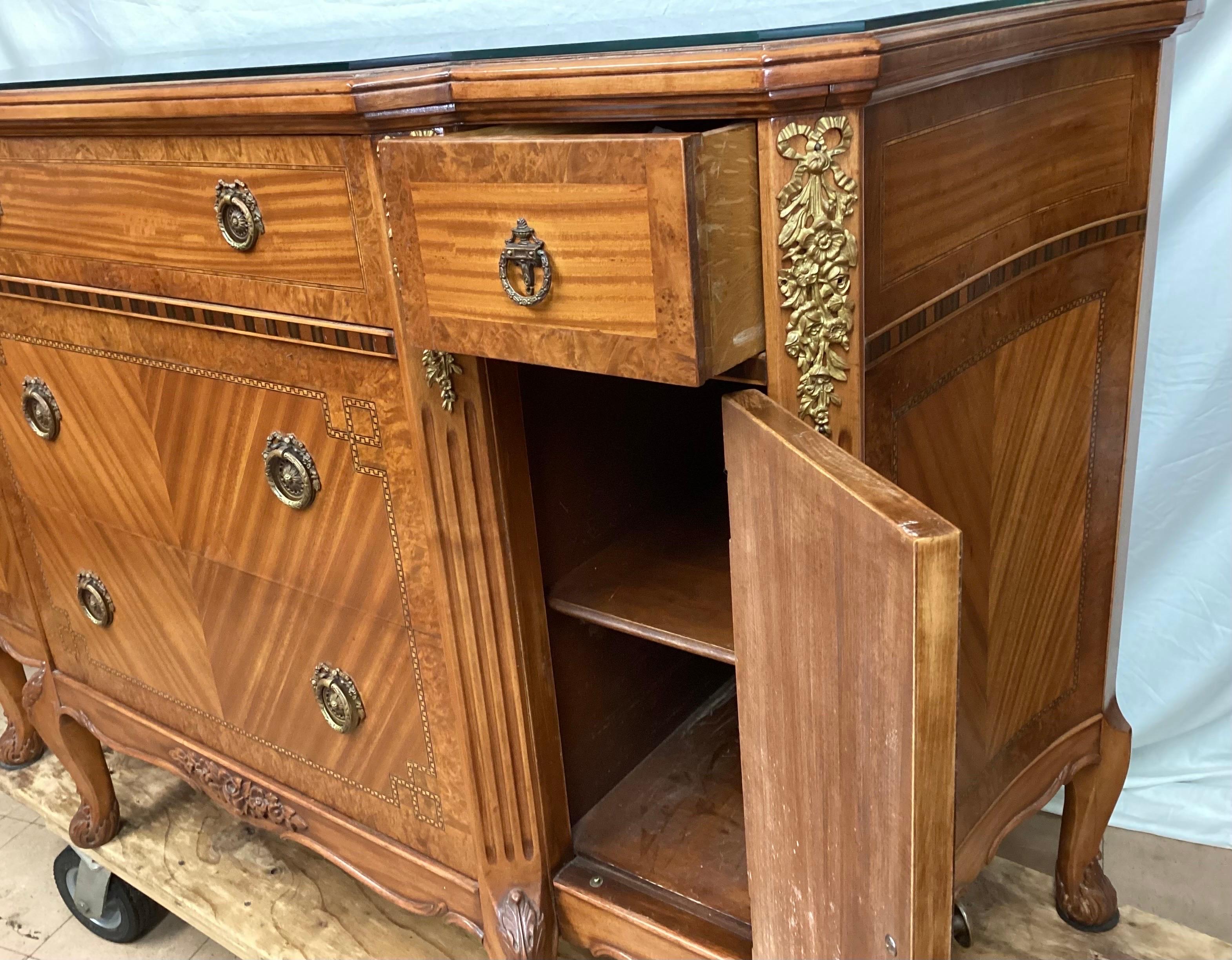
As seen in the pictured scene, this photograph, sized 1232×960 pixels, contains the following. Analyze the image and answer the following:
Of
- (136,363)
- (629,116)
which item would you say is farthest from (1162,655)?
(136,363)

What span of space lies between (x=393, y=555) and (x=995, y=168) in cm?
55

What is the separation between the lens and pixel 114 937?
1.53m

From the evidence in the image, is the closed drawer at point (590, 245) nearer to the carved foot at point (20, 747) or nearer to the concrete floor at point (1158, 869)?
the concrete floor at point (1158, 869)

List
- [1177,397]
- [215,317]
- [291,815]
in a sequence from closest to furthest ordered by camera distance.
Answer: [215,317] → [291,815] → [1177,397]

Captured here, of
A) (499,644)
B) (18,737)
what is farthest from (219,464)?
(18,737)

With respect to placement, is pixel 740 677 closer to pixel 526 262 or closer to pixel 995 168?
pixel 526 262

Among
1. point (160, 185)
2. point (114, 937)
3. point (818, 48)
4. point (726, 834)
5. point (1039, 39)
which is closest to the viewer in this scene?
point (818, 48)

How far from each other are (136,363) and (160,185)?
0.65 ft

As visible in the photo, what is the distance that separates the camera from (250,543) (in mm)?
1050

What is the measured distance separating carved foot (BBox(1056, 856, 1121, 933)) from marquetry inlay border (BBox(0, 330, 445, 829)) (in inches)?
27.4

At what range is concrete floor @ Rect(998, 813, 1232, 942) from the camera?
138 cm

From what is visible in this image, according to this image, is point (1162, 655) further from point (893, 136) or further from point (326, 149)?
point (326, 149)

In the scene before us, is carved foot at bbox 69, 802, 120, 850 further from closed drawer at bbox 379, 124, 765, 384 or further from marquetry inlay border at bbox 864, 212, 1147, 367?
marquetry inlay border at bbox 864, 212, 1147, 367

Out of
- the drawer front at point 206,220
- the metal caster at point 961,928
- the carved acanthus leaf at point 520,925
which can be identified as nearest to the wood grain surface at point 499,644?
the carved acanthus leaf at point 520,925
